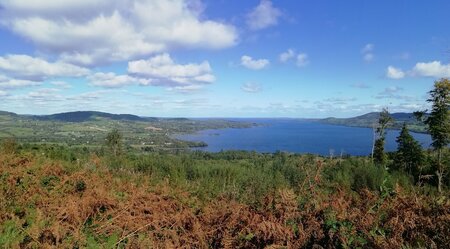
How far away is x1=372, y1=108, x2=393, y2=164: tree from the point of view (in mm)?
44656

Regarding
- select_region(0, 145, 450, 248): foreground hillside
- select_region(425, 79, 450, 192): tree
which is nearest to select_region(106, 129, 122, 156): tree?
select_region(425, 79, 450, 192): tree

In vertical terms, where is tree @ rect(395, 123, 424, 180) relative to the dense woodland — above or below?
below

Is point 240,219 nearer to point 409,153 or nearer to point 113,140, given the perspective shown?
point 409,153

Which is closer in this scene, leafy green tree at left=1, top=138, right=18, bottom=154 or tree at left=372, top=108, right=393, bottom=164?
leafy green tree at left=1, top=138, right=18, bottom=154

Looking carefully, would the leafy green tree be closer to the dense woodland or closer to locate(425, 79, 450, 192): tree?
the dense woodland

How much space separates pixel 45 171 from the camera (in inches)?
245

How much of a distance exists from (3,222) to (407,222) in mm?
4136

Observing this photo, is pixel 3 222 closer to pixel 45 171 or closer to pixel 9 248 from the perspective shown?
pixel 9 248

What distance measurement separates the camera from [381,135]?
151 feet

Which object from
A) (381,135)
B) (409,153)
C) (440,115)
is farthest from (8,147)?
(381,135)

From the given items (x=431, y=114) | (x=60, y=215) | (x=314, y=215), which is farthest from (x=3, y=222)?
(x=431, y=114)

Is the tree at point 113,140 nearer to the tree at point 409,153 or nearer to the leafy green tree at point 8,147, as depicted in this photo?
the tree at point 409,153

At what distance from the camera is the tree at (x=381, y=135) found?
44656 millimetres

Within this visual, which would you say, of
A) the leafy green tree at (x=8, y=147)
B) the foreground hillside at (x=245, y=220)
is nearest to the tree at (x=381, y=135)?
the leafy green tree at (x=8, y=147)
